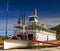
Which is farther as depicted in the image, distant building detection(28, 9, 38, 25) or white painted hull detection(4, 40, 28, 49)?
distant building detection(28, 9, 38, 25)

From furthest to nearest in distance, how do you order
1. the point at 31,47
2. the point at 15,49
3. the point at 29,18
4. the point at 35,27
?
the point at 29,18
the point at 35,27
the point at 31,47
the point at 15,49

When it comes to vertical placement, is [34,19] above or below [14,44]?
above

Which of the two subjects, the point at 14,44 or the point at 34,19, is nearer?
the point at 14,44

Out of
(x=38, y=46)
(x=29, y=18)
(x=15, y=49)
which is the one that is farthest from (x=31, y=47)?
(x=29, y=18)

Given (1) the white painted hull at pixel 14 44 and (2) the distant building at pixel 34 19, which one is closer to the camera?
(1) the white painted hull at pixel 14 44

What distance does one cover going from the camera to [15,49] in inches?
947

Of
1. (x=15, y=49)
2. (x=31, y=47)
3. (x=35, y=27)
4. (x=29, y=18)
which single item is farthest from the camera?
(x=29, y=18)

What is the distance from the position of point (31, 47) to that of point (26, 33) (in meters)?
2.04

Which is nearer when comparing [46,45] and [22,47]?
[22,47]

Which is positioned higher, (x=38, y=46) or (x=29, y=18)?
(x=29, y=18)

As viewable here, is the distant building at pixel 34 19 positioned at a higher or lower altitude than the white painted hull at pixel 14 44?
higher

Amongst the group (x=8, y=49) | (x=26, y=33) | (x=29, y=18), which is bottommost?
(x=8, y=49)

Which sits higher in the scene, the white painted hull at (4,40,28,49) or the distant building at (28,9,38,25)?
the distant building at (28,9,38,25)

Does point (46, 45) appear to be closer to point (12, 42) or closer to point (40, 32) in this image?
point (40, 32)
